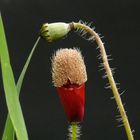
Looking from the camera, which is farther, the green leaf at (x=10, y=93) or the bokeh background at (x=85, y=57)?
the bokeh background at (x=85, y=57)

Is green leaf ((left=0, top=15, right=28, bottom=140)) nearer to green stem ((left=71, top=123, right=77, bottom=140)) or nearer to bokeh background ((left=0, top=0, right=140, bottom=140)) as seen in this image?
green stem ((left=71, top=123, right=77, bottom=140))

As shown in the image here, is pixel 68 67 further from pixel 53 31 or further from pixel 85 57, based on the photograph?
pixel 85 57

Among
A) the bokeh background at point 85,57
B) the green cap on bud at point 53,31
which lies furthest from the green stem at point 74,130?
the bokeh background at point 85,57

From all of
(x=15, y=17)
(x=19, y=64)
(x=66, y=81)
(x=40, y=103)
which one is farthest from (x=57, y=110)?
(x=66, y=81)

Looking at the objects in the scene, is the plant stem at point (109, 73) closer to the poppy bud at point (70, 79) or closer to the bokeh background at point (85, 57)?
the poppy bud at point (70, 79)

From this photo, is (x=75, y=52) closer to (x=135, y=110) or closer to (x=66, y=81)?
(x=66, y=81)

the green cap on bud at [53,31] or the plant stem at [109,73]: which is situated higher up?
the green cap on bud at [53,31]
